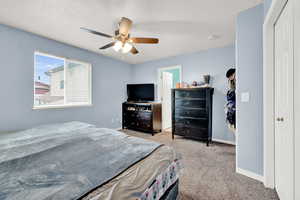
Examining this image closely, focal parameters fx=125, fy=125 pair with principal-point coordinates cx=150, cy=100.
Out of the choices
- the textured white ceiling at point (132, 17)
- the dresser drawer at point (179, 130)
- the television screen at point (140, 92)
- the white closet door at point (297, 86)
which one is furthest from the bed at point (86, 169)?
the television screen at point (140, 92)

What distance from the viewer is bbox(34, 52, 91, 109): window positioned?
2807 mm

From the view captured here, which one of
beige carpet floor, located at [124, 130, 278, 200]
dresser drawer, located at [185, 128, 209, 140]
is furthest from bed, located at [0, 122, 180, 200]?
dresser drawer, located at [185, 128, 209, 140]

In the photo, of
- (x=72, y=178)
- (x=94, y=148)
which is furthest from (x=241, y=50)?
(x=72, y=178)

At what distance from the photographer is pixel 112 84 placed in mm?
4270

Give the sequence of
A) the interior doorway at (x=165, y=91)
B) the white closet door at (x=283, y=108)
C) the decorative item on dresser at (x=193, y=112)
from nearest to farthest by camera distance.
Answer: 1. the white closet door at (x=283, y=108)
2. the decorative item on dresser at (x=193, y=112)
3. the interior doorway at (x=165, y=91)

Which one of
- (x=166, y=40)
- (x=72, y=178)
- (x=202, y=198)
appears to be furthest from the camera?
(x=166, y=40)

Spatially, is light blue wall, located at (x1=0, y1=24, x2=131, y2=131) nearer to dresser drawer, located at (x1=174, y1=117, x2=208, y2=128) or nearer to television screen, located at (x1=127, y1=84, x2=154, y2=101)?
television screen, located at (x1=127, y1=84, x2=154, y2=101)

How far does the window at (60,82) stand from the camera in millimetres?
2807

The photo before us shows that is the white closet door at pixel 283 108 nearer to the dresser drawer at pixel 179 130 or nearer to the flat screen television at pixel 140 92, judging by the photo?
the dresser drawer at pixel 179 130

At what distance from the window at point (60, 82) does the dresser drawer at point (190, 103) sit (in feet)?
8.48

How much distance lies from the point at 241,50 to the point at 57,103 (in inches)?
157

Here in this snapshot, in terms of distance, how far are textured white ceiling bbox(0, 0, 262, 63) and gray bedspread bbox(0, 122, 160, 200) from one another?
1.88 metres

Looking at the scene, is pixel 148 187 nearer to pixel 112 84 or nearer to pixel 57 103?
pixel 57 103

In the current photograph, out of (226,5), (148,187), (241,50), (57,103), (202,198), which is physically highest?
(226,5)
